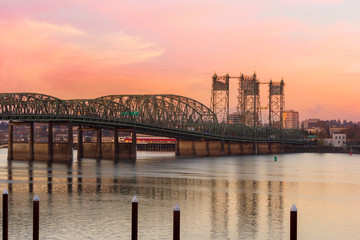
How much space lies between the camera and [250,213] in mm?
49469

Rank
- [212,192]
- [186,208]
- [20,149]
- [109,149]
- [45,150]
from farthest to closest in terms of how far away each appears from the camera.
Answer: [109,149]
[20,149]
[45,150]
[212,192]
[186,208]

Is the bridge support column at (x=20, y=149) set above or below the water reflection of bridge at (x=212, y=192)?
above

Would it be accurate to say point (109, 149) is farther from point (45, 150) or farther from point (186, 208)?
point (186, 208)

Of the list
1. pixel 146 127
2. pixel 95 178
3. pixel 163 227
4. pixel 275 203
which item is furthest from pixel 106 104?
pixel 163 227

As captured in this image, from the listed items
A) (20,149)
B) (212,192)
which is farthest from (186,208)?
(20,149)

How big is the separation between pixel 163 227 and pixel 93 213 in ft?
28.9

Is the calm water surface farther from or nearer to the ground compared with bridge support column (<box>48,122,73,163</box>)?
nearer to the ground

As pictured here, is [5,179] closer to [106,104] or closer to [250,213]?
[250,213]

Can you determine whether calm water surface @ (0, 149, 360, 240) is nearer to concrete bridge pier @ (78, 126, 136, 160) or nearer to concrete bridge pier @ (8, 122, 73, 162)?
concrete bridge pier @ (8, 122, 73, 162)

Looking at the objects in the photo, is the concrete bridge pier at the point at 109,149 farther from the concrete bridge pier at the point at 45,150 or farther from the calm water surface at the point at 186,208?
the calm water surface at the point at 186,208

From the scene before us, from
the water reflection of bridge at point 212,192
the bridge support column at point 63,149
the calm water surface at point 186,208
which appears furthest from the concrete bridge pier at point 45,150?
the calm water surface at point 186,208

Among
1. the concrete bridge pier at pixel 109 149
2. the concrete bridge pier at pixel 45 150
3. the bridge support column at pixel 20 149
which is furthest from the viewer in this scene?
the concrete bridge pier at pixel 109 149

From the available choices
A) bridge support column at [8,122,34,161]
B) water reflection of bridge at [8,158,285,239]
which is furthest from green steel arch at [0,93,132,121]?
water reflection of bridge at [8,158,285,239]

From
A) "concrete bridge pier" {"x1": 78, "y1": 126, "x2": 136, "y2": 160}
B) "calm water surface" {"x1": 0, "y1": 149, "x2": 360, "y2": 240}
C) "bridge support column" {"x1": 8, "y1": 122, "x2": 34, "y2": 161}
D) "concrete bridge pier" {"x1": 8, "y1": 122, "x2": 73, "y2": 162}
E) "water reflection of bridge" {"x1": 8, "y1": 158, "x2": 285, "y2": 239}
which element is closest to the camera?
"calm water surface" {"x1": 0, "y1": 149, "x2": 360, "y2": 240}
